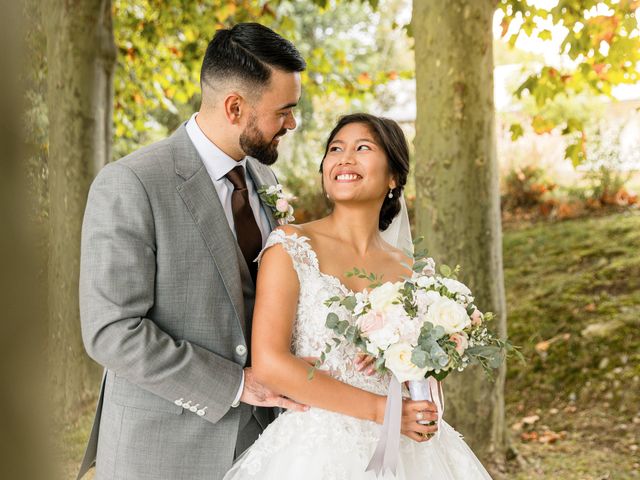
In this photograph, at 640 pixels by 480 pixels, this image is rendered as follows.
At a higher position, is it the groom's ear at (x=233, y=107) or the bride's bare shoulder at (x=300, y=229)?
the groom's ear at (x=233, y=107)

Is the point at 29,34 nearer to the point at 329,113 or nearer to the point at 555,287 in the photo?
the point at 555,287

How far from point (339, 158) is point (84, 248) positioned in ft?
3.58

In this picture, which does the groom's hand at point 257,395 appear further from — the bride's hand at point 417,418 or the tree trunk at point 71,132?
the tree trunk at point 71,132

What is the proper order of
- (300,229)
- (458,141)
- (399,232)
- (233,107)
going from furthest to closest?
1. (458,141)
2. (399,232)
3. (300,229)
4. (233,107)

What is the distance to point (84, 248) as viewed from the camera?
91.4 inches

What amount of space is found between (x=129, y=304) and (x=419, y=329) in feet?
3.01

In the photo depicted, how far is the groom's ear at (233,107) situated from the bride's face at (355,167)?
0.46 meters

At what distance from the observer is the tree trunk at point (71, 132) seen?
557 cm

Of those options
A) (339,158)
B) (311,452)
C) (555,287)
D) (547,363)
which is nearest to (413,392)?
(311,452)

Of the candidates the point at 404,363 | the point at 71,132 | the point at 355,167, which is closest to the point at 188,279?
the point at 404,363

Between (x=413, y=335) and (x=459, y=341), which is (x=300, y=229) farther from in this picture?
(x=459, y=341)

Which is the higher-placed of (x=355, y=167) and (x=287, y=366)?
(x=355, y=167)

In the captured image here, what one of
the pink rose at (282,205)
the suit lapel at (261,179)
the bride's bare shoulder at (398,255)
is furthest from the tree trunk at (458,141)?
the pink rose at (282,205)

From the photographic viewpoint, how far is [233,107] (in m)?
2.69
